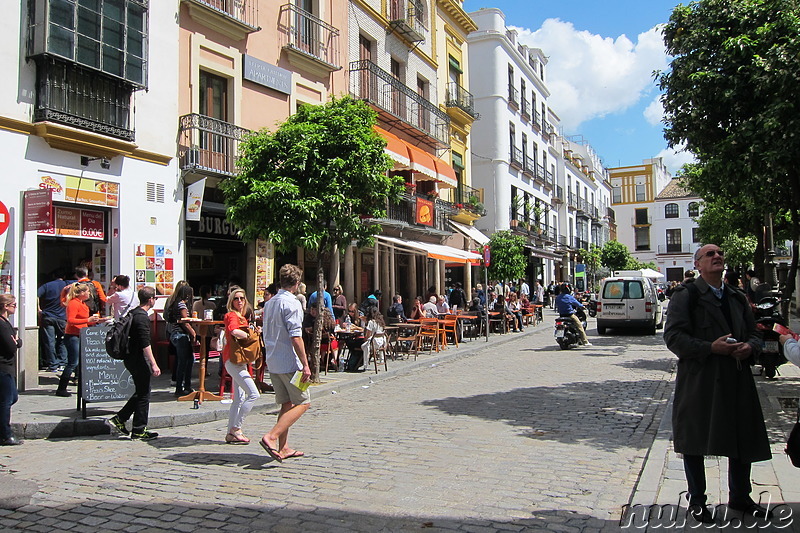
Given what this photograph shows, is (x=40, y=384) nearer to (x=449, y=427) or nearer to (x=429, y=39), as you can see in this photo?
(x=449, y=427)

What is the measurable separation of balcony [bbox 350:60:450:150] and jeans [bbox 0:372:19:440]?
1428 centimetres

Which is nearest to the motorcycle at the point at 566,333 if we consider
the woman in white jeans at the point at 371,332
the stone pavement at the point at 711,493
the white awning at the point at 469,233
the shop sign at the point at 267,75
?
the woman in white jeans at the point at 371,332

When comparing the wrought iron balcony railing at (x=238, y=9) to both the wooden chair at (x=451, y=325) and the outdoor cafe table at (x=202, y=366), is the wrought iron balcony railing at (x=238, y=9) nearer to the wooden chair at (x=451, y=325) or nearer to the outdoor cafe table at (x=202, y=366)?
the outdoor cafe table at (x=202, y=366)

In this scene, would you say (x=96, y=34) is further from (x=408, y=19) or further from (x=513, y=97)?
(x=513, y=97)

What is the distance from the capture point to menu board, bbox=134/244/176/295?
12.2 meters

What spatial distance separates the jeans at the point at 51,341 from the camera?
35.2 feet

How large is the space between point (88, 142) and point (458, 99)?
63.5 ft

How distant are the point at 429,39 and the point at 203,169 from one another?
15305mm

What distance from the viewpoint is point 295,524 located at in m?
4.38

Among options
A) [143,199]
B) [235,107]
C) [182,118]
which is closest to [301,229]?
[143,199]

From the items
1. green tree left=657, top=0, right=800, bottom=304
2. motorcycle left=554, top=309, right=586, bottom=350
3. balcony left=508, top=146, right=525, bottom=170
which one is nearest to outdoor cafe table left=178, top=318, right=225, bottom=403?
green tree left=657, top=0, right=800, bottom=304

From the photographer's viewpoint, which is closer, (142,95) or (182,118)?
(142,95)

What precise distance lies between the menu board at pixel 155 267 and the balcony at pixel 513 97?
27.2 meters

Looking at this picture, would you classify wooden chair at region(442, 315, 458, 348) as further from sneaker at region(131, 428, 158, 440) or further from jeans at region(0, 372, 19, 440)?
jeans at region(0, 372, 19, 440)
